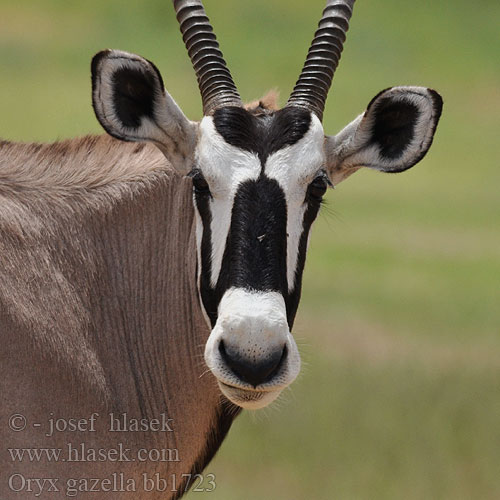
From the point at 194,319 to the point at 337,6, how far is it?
98.2 inches

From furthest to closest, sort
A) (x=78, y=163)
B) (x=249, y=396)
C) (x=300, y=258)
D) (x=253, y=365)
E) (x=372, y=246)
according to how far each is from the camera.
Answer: (x=372, y=246) < (x=78, y=163) < (x=300, y=258) < (x=249, y=396) < (x=253, y=365)

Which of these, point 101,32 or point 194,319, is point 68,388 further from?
point 101,32

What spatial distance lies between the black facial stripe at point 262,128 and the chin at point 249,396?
1.39m

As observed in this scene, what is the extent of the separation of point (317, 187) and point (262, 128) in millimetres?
509

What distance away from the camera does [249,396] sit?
692 cm

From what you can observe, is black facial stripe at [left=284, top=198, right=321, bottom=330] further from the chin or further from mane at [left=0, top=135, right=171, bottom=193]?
mane at [left=0, top=135, right=171, bottom=193]

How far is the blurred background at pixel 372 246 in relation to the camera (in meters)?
15.2

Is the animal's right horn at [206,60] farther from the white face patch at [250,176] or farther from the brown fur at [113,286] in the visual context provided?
the brown fur at [113,286]

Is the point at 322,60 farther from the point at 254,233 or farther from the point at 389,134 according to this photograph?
the point at 254,233

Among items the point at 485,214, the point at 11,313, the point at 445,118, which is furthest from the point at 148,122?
the point at 445,118

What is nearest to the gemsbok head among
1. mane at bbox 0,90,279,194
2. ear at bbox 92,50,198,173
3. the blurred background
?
ear at bbox 92,50,198,173

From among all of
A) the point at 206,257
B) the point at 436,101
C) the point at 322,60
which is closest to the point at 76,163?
the point at 206,257

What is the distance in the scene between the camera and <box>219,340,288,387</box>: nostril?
6.65 meters

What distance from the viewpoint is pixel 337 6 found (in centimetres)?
845
